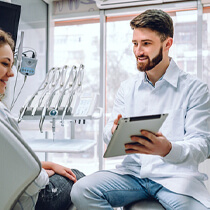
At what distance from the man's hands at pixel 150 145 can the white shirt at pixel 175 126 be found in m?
0.05

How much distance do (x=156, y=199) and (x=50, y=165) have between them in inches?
20.3

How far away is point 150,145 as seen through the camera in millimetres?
956

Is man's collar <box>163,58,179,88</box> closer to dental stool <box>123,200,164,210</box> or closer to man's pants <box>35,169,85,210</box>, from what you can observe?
dental stool <box>123,200,164,210</box>

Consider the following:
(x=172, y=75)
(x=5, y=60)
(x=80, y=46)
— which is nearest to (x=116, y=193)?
(x=172, y=75)

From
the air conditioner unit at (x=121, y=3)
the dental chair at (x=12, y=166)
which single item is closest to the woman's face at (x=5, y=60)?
the dental chair at (x=12, y=166)

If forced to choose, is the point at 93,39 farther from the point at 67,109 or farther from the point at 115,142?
the point at 115,142

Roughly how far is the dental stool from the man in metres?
0.03

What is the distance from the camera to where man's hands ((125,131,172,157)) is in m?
0.95

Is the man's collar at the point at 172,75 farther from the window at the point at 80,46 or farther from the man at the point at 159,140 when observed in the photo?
the window at the point at 80,46

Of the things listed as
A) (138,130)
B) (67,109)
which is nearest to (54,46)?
(67,109)

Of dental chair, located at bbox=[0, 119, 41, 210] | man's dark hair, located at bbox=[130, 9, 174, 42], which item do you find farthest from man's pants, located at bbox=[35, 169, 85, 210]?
man's dark hair, located at bbox=[130, 9, 174, 42]

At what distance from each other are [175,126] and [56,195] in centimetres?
66

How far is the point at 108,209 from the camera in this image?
1102 millimetres

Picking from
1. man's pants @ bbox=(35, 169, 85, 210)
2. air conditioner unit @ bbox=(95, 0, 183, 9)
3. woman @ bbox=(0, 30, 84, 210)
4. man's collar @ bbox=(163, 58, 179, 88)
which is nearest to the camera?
woman @ bbox=(0, 30, 84, 210)
